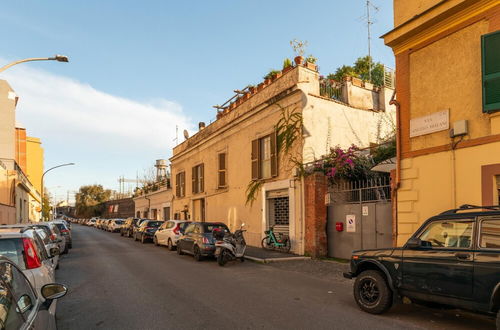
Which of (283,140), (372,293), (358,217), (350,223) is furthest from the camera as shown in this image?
(283,140)

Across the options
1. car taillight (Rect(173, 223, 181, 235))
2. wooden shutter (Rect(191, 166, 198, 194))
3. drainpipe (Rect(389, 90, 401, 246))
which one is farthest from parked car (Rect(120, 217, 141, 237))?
drainpipe (Rect(389, 90, 401, 246))

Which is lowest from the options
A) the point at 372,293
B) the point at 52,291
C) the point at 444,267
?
the point at 372,293

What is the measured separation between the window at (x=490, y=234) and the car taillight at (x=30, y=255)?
6.20 meters

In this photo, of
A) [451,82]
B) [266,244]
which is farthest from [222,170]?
[451,82]

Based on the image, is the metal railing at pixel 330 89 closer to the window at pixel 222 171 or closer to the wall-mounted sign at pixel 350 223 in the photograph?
the wall-mounted sign at pixel 350 223

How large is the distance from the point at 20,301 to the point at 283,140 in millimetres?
14200

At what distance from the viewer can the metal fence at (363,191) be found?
12.8 metres

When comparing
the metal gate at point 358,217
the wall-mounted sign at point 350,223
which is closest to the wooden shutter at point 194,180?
the metal gate at point 358,217

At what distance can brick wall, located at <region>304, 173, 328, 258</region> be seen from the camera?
14.3 meters

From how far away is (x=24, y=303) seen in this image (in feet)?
9.99

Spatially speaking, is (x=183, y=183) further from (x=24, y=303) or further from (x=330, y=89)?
(x=24, y=303)

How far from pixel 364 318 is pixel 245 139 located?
48.3ft

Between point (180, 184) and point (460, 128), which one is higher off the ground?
point (460, 128)

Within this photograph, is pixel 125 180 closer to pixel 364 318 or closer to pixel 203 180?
pixel 203 180
